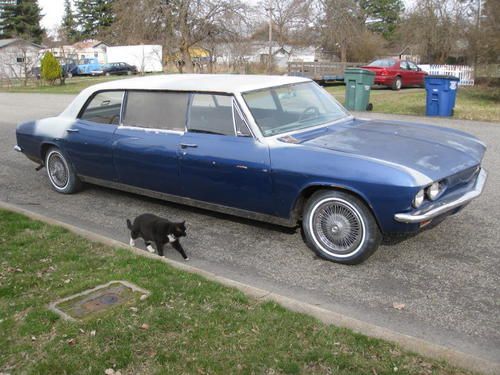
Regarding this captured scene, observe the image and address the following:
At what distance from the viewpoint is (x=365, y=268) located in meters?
4.51

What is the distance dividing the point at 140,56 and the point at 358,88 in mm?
37140

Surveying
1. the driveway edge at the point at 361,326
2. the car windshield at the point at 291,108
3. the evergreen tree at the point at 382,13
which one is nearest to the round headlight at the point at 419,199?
the driveway edge at the point at 361,326

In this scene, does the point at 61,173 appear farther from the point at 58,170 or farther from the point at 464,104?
the point at 464,104

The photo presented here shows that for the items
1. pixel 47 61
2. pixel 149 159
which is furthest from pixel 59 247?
pixel 47 61

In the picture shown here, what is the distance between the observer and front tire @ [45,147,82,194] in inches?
273

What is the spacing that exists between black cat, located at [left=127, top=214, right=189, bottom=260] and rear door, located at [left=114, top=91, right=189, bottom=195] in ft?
2.50

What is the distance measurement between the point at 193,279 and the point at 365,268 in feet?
4.80

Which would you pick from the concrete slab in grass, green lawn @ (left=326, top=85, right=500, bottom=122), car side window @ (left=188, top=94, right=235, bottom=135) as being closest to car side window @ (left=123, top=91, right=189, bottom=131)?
car side window @ (left=188, top=94, right=235, bottom=135)

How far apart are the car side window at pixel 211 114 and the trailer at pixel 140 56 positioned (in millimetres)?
38412

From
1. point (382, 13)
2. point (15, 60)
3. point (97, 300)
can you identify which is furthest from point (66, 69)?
point (97, 300)

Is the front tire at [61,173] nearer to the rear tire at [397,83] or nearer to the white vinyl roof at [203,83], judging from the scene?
the white vinyl roof at [203,83]

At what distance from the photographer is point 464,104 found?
1645 centimetres

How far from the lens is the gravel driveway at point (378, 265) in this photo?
3.62 meters

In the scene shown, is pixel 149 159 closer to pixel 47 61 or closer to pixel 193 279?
pixel 193 279
